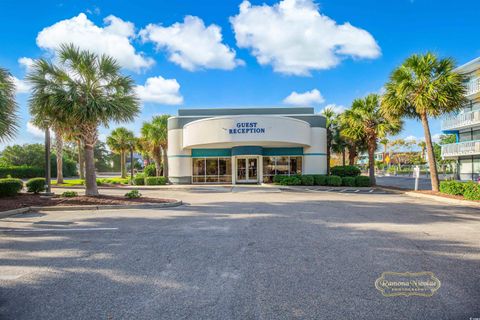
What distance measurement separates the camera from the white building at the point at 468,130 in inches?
947

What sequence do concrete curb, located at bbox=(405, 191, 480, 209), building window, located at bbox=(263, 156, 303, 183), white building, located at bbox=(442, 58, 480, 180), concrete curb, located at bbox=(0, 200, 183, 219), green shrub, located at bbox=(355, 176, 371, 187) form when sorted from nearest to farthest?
1. concrete curb, located at bbox=(0, 200, 183, 219)
2. concrete curb, located at bbox=(405, 191, 480, 209)
3. green shrub, located at bbox=(355, 176, 371, 187)
4. white building, located at bbox=(442, 58, 480, 180)
5. building window, located at bbox=(263, 156, 303, 183)

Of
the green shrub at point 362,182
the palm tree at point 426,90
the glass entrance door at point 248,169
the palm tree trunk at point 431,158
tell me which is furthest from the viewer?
the glass entrance door at point 248,169

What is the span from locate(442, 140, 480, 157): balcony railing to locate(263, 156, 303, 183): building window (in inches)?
672

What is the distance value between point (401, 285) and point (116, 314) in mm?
3965

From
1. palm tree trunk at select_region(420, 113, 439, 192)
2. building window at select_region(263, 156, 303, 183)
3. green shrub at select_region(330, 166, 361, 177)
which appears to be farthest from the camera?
building window at select_region(263, 156, 303, 183)

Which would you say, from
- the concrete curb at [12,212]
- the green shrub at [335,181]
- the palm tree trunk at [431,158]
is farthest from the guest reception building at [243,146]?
the concrete curb at [12,212]

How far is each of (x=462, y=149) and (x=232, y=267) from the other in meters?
32.1

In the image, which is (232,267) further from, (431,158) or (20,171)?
(20,171)

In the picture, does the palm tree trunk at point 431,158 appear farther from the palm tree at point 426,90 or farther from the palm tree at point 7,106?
the palm tree at point 7,106

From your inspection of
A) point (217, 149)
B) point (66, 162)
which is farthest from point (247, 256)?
point (66, 162)

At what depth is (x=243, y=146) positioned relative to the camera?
23.2m

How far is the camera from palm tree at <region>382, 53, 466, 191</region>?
566 inches

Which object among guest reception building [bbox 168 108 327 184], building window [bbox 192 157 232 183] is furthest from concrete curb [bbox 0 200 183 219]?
building window [bbox 192 157 232 183]

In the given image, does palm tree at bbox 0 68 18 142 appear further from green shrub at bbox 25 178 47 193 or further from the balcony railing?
the balcony railing
